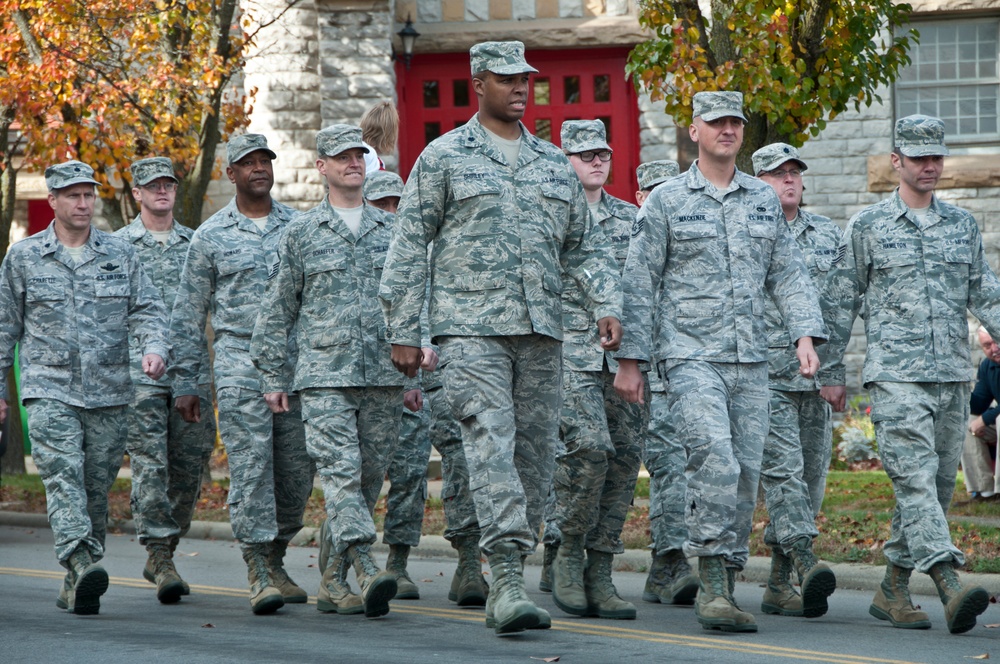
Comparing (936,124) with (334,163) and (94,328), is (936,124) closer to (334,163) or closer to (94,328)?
(334,163)

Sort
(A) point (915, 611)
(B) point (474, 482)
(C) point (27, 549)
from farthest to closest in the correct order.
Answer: (C) point (27, 549), (A) point (915, 611), (B) point (474, 482)

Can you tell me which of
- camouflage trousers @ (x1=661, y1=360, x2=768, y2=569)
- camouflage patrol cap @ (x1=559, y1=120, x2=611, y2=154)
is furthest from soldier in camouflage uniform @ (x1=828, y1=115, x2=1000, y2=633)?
camouflage patrol cap @ (x1=559, y1=120, x2=611, y2=154)

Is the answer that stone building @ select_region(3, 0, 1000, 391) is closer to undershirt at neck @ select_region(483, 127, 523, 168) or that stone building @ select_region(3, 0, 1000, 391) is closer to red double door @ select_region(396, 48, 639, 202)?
red double door @ select_region(396, 48, 639, 202)

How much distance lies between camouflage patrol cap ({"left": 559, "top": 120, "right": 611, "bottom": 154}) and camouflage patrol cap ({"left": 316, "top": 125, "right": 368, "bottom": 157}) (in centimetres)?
127

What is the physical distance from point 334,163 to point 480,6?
10.4m

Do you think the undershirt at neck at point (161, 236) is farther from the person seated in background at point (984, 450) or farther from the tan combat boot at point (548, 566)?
the person seated in background at point (984, 450)

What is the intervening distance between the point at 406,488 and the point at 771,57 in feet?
16.9

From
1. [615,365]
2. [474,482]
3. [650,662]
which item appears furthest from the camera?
[615,365]

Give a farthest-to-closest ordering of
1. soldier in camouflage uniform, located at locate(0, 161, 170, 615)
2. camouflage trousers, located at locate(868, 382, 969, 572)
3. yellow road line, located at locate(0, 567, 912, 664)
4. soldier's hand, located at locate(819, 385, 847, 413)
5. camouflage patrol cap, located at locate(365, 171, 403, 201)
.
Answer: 1. camouflage patrol cap, located at locate(365, 171, 403, 201)
2. soldier in camouflage uniform, located at locate(0, 161, 170, 615)
3. soldier's hand, located at locate(819, 385, 847, 413)
4. camouflage trousers, located at locate(868, 382, 969, 572)
5. yellow road line, located at locate(0, 567, 912, 664)

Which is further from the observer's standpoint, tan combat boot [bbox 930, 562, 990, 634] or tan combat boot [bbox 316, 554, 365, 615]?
tan combat boot [bbox 316, 554, 365, 615]

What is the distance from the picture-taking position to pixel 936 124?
7980 mm

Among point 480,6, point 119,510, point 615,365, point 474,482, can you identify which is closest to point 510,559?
point 474,482

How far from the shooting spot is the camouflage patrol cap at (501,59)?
7.12 meters

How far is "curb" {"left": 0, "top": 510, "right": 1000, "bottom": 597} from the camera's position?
9.34m
